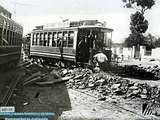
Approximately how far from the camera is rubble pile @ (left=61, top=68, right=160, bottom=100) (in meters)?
7.32

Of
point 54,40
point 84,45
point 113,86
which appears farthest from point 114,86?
point 54,40

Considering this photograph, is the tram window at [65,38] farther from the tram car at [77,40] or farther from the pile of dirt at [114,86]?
the pile of dirt at [114,86]

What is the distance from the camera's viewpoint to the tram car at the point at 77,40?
11.3 metres

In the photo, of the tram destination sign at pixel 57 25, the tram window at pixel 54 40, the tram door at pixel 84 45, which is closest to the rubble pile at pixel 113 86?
the tram door at pixel 84 45

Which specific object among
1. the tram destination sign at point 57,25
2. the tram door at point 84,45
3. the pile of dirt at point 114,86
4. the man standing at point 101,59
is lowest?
the pile of dirt at point 114,86

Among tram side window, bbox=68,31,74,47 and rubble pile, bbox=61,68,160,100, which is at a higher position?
tram side window, bbox=68,31,74,47

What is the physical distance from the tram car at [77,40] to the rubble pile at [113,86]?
2390 millimetres

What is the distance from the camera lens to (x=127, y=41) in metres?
23.4

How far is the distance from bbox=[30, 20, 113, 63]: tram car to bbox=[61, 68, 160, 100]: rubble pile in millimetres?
2390

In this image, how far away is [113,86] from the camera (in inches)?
306

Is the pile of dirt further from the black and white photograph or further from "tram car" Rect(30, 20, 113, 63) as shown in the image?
"tram car" Rect(30, 20, 113, 63)

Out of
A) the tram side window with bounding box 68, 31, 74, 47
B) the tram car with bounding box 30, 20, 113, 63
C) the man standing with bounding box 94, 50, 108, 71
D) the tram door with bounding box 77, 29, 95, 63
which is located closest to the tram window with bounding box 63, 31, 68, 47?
the tram car with bounding box 30, 20, 113, 63

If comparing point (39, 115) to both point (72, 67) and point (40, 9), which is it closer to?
point (40, 9)

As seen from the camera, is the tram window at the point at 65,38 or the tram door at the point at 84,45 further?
the tram window at the point at 65,38
